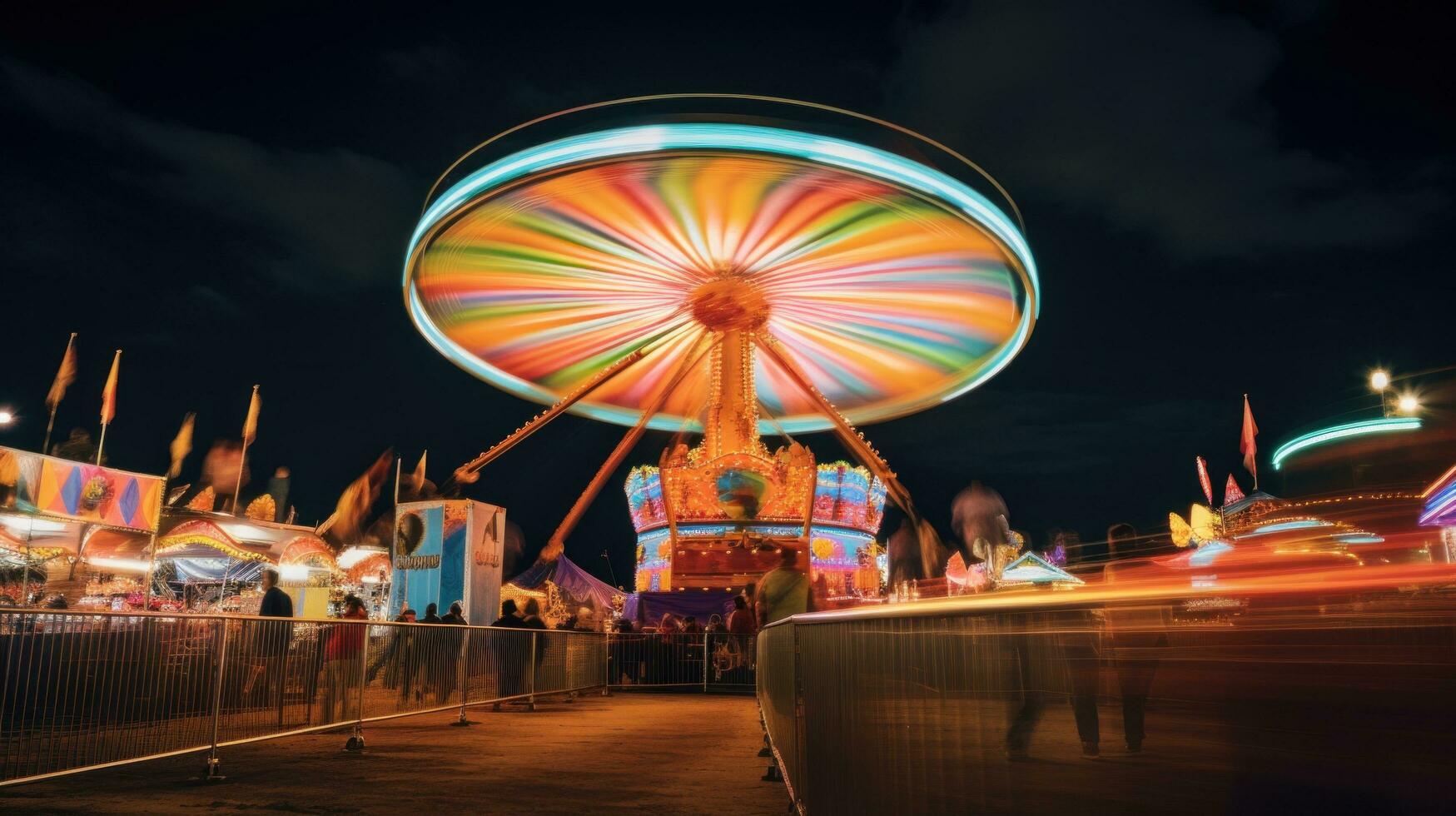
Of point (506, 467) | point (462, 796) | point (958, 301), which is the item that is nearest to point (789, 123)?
point (958, 301)

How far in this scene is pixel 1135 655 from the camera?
213 centimetres

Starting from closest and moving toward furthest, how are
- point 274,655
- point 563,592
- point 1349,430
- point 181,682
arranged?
point 181,682 < point 274,655 < point 1349,430 < point 563,592

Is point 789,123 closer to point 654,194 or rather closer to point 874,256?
point 654,194

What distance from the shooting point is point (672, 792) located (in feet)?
21.4

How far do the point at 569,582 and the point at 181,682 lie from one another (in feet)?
112

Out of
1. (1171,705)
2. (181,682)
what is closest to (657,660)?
(181,682)

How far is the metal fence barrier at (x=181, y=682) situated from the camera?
628 centimetres

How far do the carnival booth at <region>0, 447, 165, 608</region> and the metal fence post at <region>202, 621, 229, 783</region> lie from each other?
1397 centimetres

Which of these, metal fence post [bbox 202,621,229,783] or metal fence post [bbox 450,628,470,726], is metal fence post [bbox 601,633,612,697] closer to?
metal fence post [bbox 450,628,470,726]

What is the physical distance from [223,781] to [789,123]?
13887mm

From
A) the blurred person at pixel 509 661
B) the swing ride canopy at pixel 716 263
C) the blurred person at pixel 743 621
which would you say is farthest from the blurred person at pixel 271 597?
the swing ride canopy at pixel 716 263

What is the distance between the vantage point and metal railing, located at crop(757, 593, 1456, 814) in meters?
1.51

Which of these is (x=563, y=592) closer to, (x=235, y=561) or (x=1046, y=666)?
(x=235, y=561)

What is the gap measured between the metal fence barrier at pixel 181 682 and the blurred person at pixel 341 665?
2 cm
